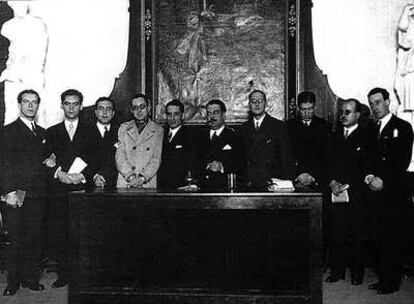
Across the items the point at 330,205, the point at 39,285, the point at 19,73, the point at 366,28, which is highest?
the point at 366,28

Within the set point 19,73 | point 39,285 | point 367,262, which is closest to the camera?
point 39,285

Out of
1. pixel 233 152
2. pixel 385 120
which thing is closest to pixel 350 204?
pixel 385 120

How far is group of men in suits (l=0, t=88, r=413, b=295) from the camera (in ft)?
15.4

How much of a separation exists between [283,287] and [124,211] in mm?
1240

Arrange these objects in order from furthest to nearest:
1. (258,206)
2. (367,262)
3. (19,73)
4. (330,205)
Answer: (19,73) → (367,262) → (330,205) → (258,206)

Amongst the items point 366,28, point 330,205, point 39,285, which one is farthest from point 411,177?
point 39,285

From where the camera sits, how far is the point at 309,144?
17.1 feet

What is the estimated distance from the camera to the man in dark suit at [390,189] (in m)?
4.65

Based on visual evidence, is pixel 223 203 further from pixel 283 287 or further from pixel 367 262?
pixel 367 262

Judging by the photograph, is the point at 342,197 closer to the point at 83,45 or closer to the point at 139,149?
the point at 139,149

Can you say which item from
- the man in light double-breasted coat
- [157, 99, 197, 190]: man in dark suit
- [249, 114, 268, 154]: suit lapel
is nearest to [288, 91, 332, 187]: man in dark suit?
[249, 114, 268, 154]: suit lapel

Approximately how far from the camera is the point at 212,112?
16.3 feet

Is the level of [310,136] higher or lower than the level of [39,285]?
higher

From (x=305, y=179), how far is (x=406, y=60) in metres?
1.87
